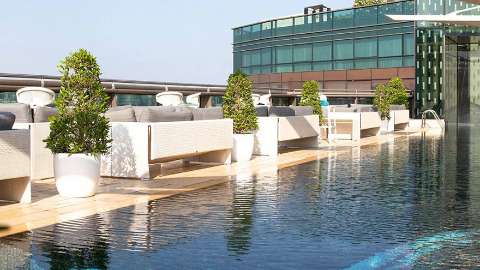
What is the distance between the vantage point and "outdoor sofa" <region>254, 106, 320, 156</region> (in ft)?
42.9

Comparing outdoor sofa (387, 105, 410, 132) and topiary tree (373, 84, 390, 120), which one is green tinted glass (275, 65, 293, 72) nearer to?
outdoor sofa (387, 105, 410, 132)

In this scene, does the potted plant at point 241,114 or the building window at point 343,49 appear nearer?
the potted plant at point 241,114

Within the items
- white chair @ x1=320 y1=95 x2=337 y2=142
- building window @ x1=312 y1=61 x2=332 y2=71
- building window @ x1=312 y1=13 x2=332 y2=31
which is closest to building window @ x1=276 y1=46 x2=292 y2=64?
building window @ x1=312 y1=61 x2=332 y2=71

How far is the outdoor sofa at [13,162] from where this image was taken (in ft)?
21.4

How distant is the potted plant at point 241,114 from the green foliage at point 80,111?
14.3 feet

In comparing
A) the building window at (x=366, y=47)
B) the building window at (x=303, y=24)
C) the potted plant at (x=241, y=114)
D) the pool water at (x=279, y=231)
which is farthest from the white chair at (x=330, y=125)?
the building window at (x=303, y=24)

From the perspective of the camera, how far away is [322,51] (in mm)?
38250

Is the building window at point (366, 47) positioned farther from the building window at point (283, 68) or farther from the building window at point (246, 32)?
the building window at point (246, 32)

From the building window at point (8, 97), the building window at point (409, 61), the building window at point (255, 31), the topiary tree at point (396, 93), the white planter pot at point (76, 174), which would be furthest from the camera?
the building window at point (255, 31)

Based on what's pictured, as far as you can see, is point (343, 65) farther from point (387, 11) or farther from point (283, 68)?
point (283, 68)

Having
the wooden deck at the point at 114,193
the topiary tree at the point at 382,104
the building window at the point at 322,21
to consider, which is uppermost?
the building window at the point at 322,21

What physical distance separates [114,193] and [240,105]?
4.89m

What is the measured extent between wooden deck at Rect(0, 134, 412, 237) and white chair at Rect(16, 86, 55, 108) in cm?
283

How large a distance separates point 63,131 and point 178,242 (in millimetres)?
3033
